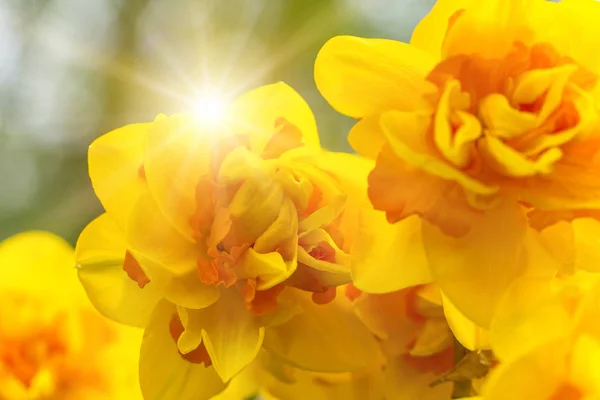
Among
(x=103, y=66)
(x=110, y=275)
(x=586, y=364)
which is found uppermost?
(x=103, y=66)

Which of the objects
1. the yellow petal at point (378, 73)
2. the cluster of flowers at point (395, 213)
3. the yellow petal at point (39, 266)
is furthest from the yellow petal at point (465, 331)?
the yellow petal at point (39, 266)

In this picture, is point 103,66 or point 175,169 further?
point 103,66

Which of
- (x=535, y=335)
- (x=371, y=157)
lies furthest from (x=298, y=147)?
(x=535, y=335)

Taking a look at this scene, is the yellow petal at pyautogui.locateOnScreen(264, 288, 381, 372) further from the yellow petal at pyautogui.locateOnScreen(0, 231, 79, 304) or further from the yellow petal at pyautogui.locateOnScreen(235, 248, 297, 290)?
the yellow petal at pyautogui.locateOnScreen(0, 231, 79, 304)

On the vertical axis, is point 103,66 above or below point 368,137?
above

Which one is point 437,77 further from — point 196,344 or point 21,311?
point 21,311

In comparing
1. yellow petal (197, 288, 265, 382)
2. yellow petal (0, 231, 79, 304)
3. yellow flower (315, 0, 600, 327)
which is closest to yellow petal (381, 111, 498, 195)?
yellow flower (315, 0, 600, 327)

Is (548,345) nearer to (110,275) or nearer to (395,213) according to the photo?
(395,213)

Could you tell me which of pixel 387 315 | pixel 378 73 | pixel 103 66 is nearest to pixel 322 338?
pixel 387 315
